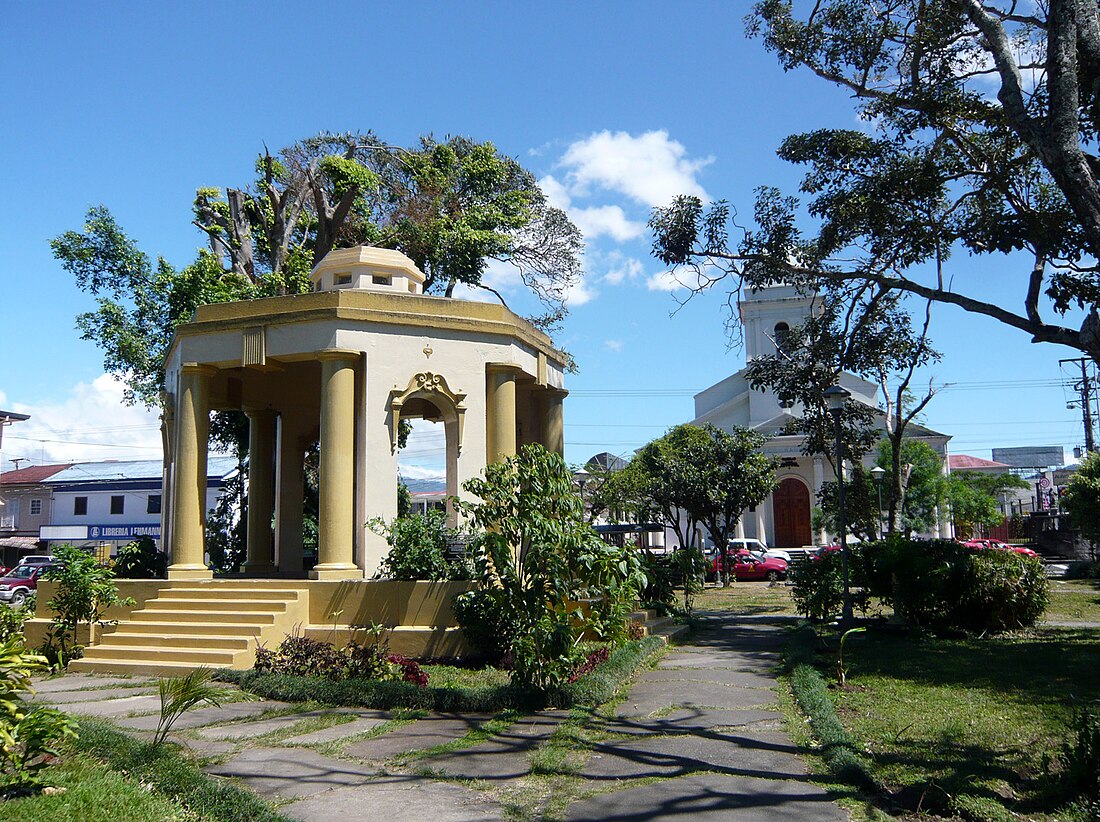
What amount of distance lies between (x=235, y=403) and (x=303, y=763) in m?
11.7

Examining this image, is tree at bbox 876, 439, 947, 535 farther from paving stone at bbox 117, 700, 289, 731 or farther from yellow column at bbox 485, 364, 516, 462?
paving stone at bbox 117, 700, 289, 731

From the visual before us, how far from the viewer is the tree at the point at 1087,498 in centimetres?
2583

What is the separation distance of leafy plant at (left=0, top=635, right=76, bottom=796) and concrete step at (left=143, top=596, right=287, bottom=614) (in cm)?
650

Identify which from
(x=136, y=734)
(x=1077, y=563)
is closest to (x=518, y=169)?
(x=136, y=734)

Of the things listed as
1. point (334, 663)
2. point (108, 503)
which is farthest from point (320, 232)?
point (108, 503)

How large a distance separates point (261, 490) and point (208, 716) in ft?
31.9

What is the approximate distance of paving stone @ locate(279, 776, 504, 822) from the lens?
5.68 m

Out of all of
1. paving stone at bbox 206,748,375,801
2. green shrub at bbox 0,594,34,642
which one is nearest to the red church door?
green shrub at bbox 0,594,34,642

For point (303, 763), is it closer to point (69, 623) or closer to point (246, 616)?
point (246, 616)

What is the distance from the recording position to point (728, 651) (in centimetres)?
1327

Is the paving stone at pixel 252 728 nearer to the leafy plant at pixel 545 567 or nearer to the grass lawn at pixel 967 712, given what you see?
the leafy plant at pixel 545 567

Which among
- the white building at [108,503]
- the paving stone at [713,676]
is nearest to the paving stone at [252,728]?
the paving stone at [713,676]

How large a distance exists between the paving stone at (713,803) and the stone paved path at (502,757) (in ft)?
0.04

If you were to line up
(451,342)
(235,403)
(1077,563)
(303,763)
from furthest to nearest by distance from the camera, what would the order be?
(1077,563), (235,403), (451,342), (303,763)
